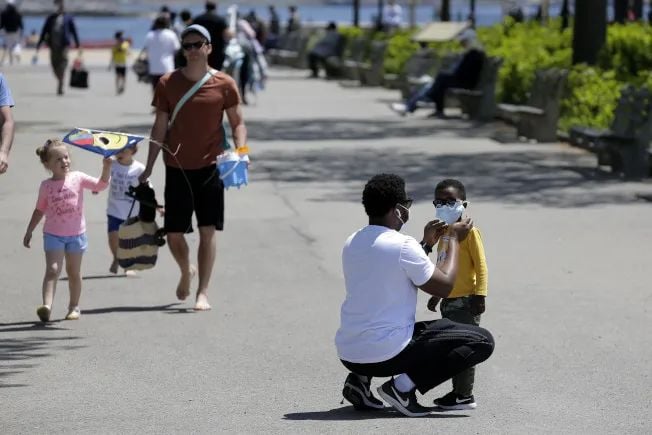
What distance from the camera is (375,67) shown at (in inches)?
1470

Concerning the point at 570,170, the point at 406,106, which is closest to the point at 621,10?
the point at 406,106

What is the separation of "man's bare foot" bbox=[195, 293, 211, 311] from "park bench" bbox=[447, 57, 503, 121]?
16.0 metres

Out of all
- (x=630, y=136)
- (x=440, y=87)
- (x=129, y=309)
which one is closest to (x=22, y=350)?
(x=129, y=309)

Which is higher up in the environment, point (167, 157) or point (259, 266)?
point (167, 157)

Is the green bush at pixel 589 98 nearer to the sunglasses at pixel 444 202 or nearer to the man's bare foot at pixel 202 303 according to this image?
the man's bare foot at pixel 202 303

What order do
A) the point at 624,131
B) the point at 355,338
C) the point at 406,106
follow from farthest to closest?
the point at 406,106 → the point at 624,131 → the point at 355,338

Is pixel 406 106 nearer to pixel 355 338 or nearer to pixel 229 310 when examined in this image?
pixel 229 310

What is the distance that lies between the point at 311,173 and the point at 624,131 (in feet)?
11.6

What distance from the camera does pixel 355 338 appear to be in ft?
25.4

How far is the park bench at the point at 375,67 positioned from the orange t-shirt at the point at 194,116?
26.1 m

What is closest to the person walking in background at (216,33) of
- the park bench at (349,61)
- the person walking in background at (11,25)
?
the park bench at (349,61)

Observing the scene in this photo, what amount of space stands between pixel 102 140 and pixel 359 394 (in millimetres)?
3251

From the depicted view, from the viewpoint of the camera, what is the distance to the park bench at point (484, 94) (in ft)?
87.7

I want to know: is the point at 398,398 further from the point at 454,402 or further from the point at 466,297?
the point at 466,297
